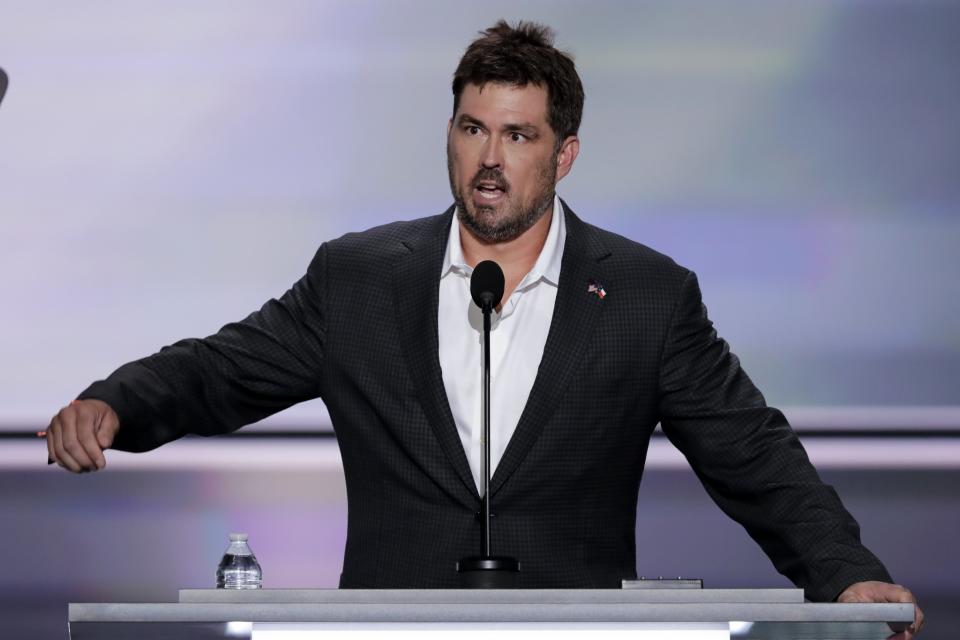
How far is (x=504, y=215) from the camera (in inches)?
105

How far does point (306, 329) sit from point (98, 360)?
4.31 feet

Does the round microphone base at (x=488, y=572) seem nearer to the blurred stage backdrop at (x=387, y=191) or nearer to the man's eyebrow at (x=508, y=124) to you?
the man's eyebrow at (x=508, y=124)

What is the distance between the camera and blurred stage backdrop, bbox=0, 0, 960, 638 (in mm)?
3836

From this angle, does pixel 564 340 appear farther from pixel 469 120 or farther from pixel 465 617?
pixel 465 617

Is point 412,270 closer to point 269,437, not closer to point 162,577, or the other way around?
point 269,437

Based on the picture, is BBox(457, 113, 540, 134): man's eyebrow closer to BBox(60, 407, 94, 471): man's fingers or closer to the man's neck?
the man's neck

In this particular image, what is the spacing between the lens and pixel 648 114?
152 inches

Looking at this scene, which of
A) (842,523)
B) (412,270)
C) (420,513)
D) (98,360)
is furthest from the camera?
(98,360)

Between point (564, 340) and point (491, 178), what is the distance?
1.07ft

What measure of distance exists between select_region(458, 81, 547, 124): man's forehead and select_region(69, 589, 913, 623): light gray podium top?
1202mm

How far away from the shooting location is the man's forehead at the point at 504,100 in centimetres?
261

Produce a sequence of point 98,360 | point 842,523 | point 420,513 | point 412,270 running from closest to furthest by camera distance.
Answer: point 842,523, point 420,513, point 412,270, point 98,360

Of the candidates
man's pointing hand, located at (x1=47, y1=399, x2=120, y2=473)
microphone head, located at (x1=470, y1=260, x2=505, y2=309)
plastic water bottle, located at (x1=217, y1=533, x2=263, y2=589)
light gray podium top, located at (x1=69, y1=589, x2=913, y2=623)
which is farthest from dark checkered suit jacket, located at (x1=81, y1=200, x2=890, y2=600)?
plastic water bottle, located at (x1=217, y1=533, x2=263, y2=589)

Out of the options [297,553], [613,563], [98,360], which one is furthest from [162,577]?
[613,563]
